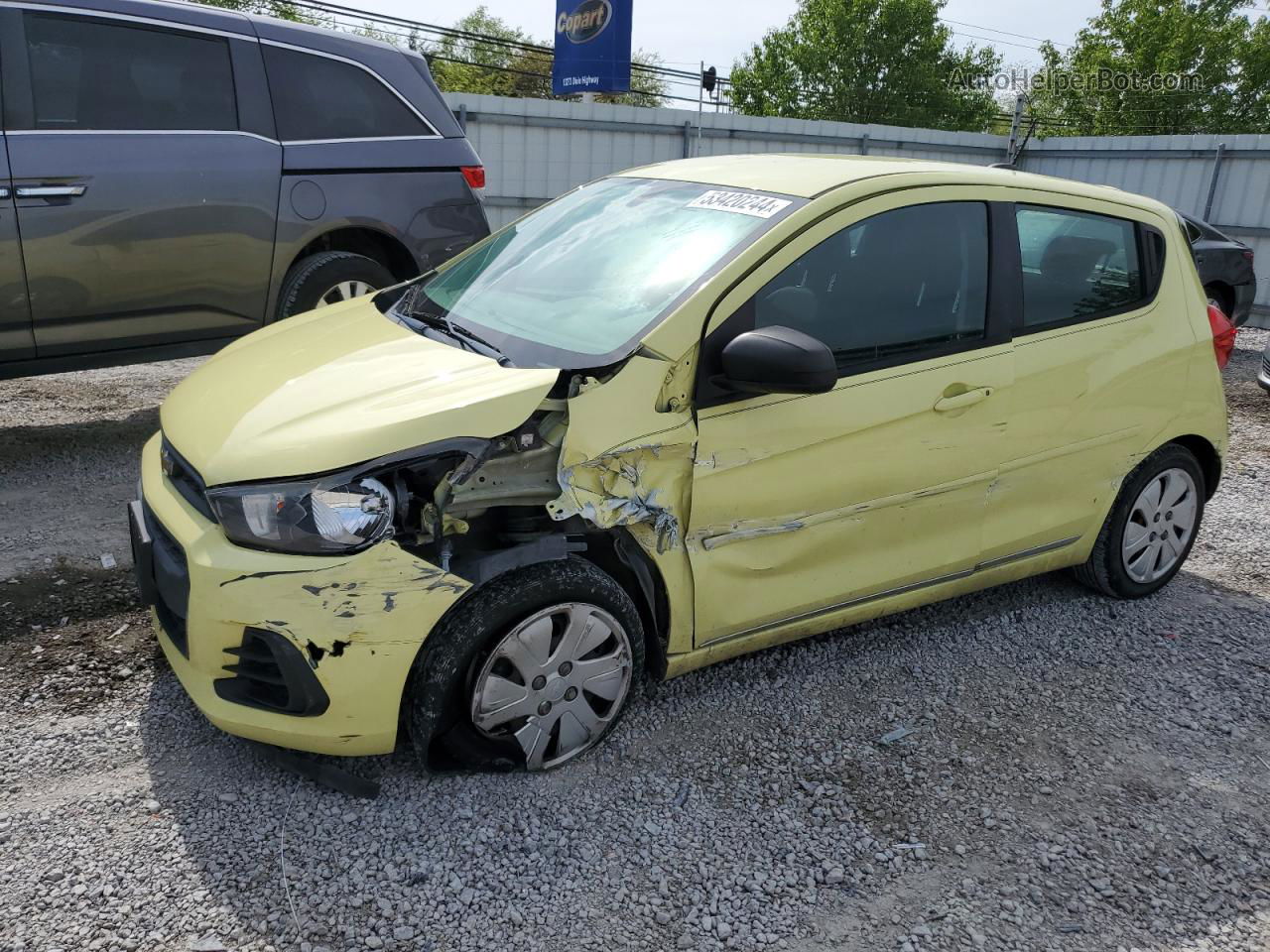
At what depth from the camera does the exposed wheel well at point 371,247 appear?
548 centimetres

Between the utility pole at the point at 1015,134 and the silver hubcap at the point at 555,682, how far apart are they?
15062 mm

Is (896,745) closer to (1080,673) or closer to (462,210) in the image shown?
(1080,673)

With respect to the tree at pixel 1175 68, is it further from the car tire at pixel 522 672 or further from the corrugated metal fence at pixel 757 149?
the car tire at pixel 522 672

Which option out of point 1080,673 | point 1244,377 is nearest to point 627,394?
point 1080,673

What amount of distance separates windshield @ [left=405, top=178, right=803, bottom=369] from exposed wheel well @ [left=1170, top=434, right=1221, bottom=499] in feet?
7.07

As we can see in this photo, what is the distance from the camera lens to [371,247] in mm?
5621

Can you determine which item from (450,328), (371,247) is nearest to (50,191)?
(371,247)

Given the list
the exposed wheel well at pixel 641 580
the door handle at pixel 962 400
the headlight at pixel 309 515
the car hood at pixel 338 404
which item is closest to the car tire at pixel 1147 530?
the door handle at pixel 962 400

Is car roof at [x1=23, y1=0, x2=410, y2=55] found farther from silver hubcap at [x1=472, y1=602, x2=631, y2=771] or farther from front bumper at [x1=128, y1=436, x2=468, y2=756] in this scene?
silver hubcap at [x1=472, y1=602, x2=631, y2=771]

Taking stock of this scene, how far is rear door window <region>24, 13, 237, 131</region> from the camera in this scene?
15.3 feet

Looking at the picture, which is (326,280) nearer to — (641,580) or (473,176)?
(473,176)

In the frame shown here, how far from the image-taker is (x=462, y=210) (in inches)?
225

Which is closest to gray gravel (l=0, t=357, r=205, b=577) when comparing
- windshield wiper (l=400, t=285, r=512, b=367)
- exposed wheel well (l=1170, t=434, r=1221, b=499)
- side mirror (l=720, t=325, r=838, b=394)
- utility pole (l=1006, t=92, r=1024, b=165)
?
windshield wiper (l=400, t=285, r=512, b=367)

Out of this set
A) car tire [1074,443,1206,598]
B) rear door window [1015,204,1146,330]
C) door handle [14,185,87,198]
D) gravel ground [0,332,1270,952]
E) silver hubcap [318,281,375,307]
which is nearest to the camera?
gravel ground [0,332,1270,952]
